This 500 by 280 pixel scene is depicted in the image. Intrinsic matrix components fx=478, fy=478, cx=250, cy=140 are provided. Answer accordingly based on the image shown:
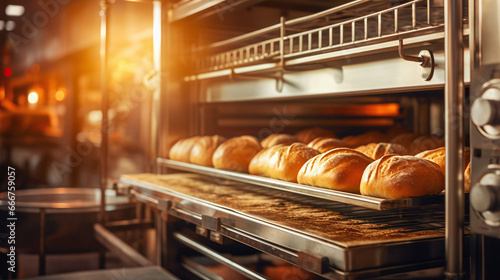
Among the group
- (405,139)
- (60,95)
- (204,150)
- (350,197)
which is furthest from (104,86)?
(60,95)

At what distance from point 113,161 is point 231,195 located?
124 inches

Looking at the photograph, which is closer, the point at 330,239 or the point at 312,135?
the point at 330,239

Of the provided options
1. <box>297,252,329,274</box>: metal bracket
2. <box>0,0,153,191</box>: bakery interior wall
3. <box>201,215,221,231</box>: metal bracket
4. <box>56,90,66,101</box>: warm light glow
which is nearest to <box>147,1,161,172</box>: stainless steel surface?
<box>0,0,153,191</box>: bakery interior wall

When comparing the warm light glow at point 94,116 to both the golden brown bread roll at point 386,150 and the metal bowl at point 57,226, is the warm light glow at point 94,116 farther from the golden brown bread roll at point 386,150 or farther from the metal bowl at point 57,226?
the golden brown bread roll at point 386,150

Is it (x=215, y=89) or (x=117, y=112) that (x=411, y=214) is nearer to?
(x=215, y=89)

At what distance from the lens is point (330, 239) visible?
957mm

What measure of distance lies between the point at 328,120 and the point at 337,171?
4.29 feet

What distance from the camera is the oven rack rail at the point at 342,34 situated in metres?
1.20

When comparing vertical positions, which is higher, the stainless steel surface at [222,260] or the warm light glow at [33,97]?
the warm light glow at [33,97]

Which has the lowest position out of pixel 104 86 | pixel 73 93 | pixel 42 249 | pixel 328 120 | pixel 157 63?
pixel 42 249

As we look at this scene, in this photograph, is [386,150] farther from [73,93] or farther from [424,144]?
[73,93]

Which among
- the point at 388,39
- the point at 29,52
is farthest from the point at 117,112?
the point at 29,52

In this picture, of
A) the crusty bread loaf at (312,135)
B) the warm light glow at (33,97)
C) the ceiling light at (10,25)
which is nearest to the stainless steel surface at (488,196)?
the crusty bread loaf at (312,135)

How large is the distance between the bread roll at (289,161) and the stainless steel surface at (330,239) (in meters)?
0.12
